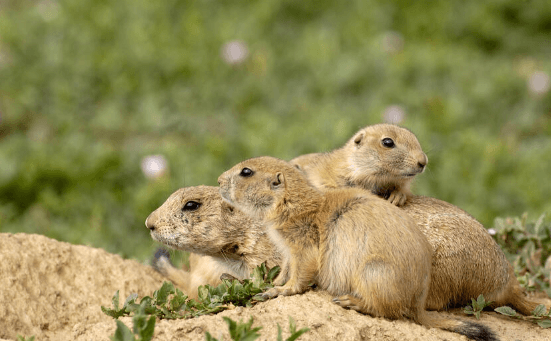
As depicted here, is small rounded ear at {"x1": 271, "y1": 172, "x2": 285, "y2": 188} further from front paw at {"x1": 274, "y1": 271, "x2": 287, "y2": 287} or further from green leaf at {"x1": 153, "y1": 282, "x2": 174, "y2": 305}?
green leaf at {"x1": 153, "y1": 282, "x2": 174, "y2": 305}

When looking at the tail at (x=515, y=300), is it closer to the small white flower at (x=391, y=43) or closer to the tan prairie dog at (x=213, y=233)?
the tan prairie dog at (x=213, y=233)

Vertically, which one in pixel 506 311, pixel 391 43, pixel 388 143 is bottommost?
pixel 506 311

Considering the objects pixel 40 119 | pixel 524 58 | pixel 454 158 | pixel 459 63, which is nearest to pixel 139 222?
pixel 40 119

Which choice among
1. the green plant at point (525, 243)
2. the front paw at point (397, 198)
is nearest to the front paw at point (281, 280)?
the front paw at point (397, 198)

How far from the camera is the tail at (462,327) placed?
163 inches

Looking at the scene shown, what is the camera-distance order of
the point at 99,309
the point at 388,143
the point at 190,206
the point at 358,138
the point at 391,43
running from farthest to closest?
1. the point at 391,43
2. the point at 358,138
3. the point at 388,143
4. the point at 190,206
5. the point at 99,309

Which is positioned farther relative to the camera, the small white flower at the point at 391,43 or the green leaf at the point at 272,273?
the small white flower at the point at 391,43

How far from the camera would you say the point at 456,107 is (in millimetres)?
10422

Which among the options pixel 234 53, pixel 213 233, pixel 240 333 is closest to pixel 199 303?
pixel 213 233

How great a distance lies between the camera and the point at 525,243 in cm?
589

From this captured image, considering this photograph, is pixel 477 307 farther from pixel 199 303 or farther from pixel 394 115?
pixel 394 115

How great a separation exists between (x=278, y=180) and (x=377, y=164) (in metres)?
1.12

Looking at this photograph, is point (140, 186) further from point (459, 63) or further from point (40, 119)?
point (459, 63)

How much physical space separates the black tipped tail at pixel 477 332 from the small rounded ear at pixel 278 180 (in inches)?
54.6
